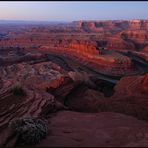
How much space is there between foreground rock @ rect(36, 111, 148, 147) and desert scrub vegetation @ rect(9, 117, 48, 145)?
0.21 meters

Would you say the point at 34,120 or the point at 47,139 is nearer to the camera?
the point at 47,139

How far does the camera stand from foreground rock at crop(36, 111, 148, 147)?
8.00m

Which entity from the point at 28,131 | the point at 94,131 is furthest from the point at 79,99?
the point at 28,131

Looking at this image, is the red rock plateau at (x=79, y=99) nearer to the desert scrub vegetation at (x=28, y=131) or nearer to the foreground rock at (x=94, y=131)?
the foreground rock at (x=94, y=131)

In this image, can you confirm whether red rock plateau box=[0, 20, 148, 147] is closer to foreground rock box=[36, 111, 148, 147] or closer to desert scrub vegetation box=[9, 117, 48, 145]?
foreground rock box=[36, 111, 148, 147]

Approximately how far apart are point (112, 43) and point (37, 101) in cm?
4101

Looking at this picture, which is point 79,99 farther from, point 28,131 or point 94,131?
point 28,131

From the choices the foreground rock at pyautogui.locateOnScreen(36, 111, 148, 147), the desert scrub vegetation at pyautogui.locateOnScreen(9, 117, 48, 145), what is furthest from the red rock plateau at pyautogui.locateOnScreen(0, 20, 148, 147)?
the desert scrub vegetation at pyautogui.locateOnScreen(9, 117, 48, 145)

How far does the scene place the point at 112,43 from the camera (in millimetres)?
53125

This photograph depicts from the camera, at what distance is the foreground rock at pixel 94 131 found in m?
8.00

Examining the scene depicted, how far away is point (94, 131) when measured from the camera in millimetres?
9352

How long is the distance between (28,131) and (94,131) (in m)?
2.18

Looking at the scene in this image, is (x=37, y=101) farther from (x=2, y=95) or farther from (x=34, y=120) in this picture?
(x=34, y=120)

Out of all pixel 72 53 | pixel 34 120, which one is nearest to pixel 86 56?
pixel 72 53
